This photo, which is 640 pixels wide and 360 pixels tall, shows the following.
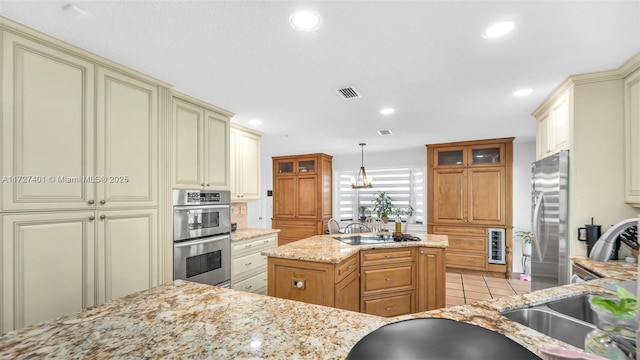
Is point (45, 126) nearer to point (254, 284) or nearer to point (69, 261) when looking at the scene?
point (69, 261)

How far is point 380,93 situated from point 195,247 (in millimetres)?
2307

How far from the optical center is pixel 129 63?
2037mm

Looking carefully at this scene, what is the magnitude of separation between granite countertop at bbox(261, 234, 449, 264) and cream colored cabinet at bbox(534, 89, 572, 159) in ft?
4.54

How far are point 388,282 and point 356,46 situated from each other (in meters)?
2.24

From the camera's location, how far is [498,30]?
63.5 inches

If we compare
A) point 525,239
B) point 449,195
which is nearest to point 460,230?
point 449,195

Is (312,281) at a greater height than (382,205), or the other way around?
(382,205)

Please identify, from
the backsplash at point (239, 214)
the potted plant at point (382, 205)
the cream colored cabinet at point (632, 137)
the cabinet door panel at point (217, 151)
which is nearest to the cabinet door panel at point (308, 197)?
the potted plant at point (382, 205)

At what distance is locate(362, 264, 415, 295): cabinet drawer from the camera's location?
2789 millimetres

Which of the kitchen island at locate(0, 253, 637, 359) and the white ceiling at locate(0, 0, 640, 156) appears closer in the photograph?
the kitchen island at locate(0, 253, 637, 359)

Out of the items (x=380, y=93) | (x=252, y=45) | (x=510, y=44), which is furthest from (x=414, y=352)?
(x=380, y=93)

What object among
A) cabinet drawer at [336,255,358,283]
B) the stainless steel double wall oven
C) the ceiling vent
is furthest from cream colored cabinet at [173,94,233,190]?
cabinet drawer at [336,255,358,283]

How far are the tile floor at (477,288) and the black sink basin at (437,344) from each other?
339cm

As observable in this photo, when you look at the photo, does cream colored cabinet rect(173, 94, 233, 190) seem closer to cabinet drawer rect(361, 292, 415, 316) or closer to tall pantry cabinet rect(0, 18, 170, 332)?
tall pantry cabinet rect(0, 18, 170, 332)
